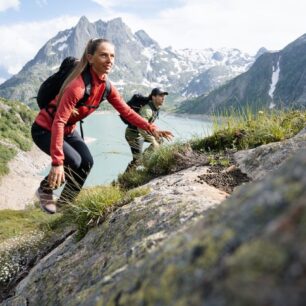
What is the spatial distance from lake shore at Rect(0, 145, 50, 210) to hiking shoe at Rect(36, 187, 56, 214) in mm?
64039

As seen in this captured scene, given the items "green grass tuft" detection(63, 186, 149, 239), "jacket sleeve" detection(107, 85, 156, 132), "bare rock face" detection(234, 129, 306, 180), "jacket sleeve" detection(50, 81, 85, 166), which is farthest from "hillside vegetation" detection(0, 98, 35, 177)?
"bare rock face" detection(234, 129, 306, 180)

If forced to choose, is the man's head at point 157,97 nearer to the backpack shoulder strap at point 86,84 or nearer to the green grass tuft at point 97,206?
the backpack shoulder strap at point 86,84

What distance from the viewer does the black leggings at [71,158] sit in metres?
6.83

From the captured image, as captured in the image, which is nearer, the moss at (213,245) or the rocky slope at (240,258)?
the rocky slope at (240,258)

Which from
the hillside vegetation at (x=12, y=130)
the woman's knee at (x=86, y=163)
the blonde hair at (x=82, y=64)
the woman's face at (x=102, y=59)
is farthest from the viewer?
the hillside vegetation at (x=12, y=130)

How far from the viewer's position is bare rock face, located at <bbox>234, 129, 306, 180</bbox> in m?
5.35

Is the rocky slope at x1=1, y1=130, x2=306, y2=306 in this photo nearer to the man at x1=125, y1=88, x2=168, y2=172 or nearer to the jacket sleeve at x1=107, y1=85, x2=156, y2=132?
the jacket sleeve at x1=107, y1=85, x2=156, y2=132

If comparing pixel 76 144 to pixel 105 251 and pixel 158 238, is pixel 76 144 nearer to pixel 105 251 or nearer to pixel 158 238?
pixel 105 251

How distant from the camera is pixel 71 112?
247 inches

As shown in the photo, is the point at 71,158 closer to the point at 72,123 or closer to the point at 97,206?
the point at 72,123

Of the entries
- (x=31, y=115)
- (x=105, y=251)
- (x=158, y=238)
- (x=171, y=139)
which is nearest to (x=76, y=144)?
(x=171, y=139)

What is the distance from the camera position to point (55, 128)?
608cm

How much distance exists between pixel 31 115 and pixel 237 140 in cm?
13875

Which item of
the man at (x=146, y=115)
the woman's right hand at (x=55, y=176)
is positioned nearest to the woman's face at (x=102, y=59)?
the woman's right hand at (x=55, y=176)
